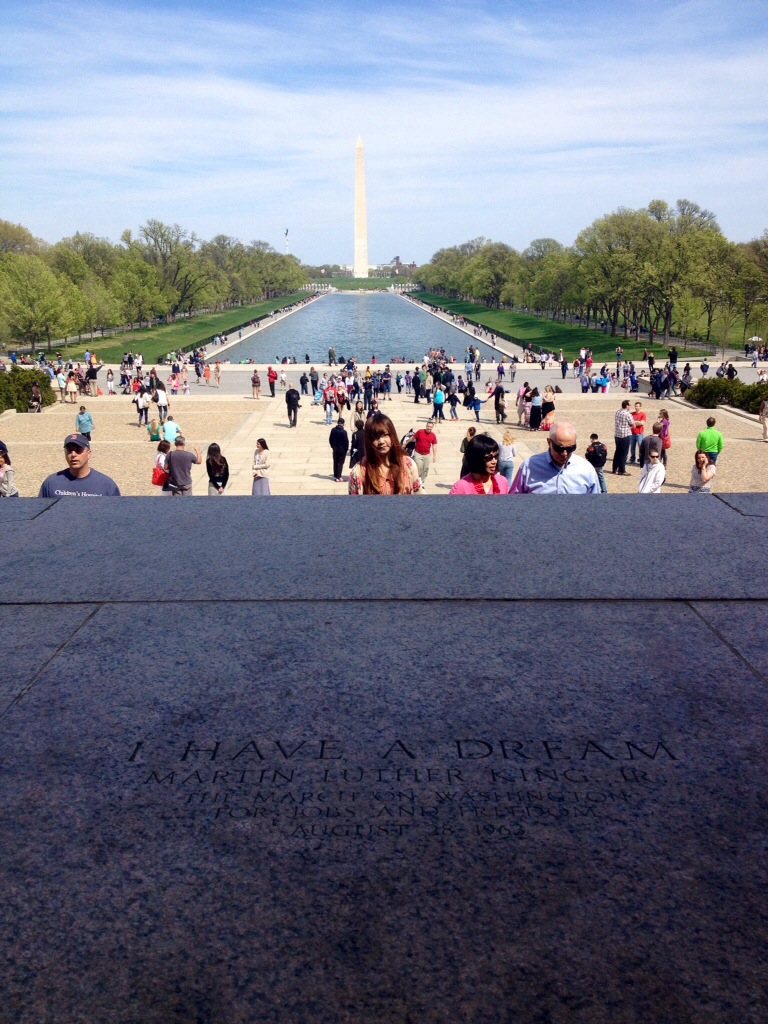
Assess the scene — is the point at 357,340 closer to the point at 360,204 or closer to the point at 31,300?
the point at 31,300

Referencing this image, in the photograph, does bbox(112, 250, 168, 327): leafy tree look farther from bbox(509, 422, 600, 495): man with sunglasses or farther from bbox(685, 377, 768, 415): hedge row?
bbox(509, 422, 600, 495): man with sunglasses

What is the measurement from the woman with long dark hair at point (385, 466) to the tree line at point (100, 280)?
52.5m

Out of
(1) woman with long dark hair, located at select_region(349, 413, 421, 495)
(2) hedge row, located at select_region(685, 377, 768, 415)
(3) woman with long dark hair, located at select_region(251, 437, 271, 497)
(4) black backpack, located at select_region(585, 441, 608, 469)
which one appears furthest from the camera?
(2) hedge row, located at select_region(685, 377, 768, 415)

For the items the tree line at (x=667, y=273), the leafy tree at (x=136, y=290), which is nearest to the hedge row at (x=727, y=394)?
the tree line at (x=667, y=273)

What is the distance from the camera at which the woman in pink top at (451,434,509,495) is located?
18.3ft

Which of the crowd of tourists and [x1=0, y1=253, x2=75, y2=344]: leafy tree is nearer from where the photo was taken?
the crowd of tourists

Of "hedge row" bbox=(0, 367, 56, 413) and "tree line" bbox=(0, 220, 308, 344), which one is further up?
"tree line" bbox=(0, 220, 308, 344)

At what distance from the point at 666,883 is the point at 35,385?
1290 inches

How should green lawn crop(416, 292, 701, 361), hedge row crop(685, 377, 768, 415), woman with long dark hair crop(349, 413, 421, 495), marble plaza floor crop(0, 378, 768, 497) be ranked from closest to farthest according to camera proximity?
woman with long dark hair crop(349, 413, 421, 495) → marble plaza floor crop(0, 378, 768, 497) → hedge row crop(685, 377, 768, 415) → green lawn crop(416, 292, 701, 361)

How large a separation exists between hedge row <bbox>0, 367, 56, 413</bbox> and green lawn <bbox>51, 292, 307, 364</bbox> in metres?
23.9

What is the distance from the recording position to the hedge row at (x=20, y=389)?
99.8 feet

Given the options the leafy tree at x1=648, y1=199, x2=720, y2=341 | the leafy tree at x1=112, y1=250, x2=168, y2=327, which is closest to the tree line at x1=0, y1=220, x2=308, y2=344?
the leafy tree at x1=112, y1=250, x2=168, y2=327

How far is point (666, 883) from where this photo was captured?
7.17 feet

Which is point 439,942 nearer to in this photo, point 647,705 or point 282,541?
point 647,705
